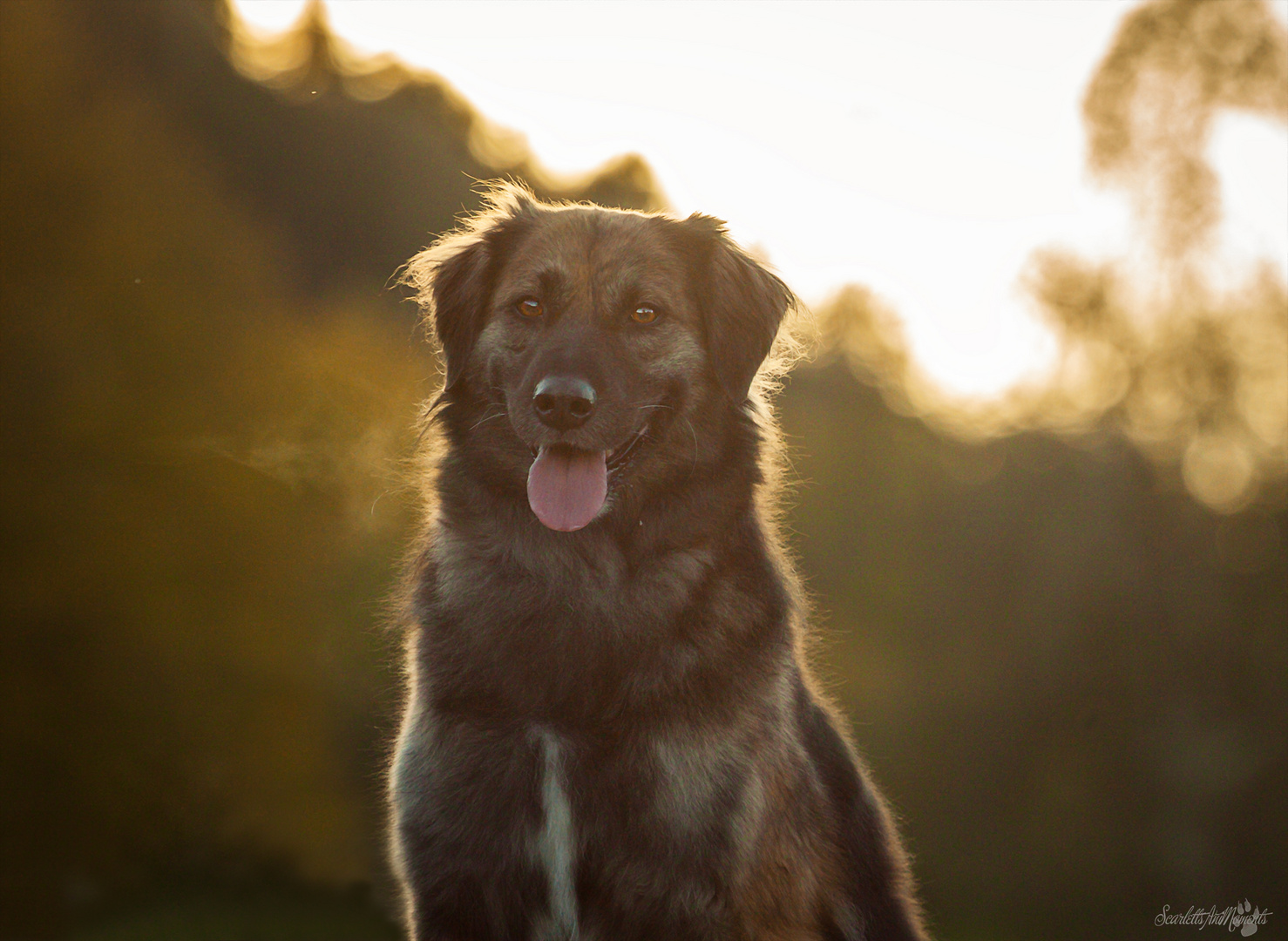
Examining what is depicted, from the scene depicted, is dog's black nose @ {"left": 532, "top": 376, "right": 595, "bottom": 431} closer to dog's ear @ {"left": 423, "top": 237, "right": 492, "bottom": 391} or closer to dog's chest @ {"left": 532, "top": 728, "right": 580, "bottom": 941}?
dog's ear @ {"left": 423, "top": 237, "right": 492, "bottom": 391}

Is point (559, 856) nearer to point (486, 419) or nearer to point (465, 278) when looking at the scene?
point (486, 419)

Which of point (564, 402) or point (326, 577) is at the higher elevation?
point (564, 402)

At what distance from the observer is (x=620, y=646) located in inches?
150

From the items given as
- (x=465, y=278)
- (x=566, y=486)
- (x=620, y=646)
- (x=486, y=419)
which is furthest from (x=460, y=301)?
(x=620, y=646)

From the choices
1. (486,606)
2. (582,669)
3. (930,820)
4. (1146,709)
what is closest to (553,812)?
(582,669)

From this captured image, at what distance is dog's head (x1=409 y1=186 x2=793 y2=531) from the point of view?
3822mm

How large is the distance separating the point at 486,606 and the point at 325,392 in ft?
23.6

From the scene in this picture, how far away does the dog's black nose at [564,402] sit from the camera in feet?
12.2

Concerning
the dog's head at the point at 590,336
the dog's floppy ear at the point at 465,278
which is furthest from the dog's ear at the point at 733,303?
the dog's floppy ear at the point at 465,278

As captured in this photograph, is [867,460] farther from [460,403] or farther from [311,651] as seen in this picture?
[460,403]

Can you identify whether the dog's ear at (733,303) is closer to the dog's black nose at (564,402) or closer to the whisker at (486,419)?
the dog's black nose at (564,402)

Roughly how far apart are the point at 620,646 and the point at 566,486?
25.3 inches

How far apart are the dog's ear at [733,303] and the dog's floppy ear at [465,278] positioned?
845mm

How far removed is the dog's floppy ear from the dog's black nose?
68 centimetres
